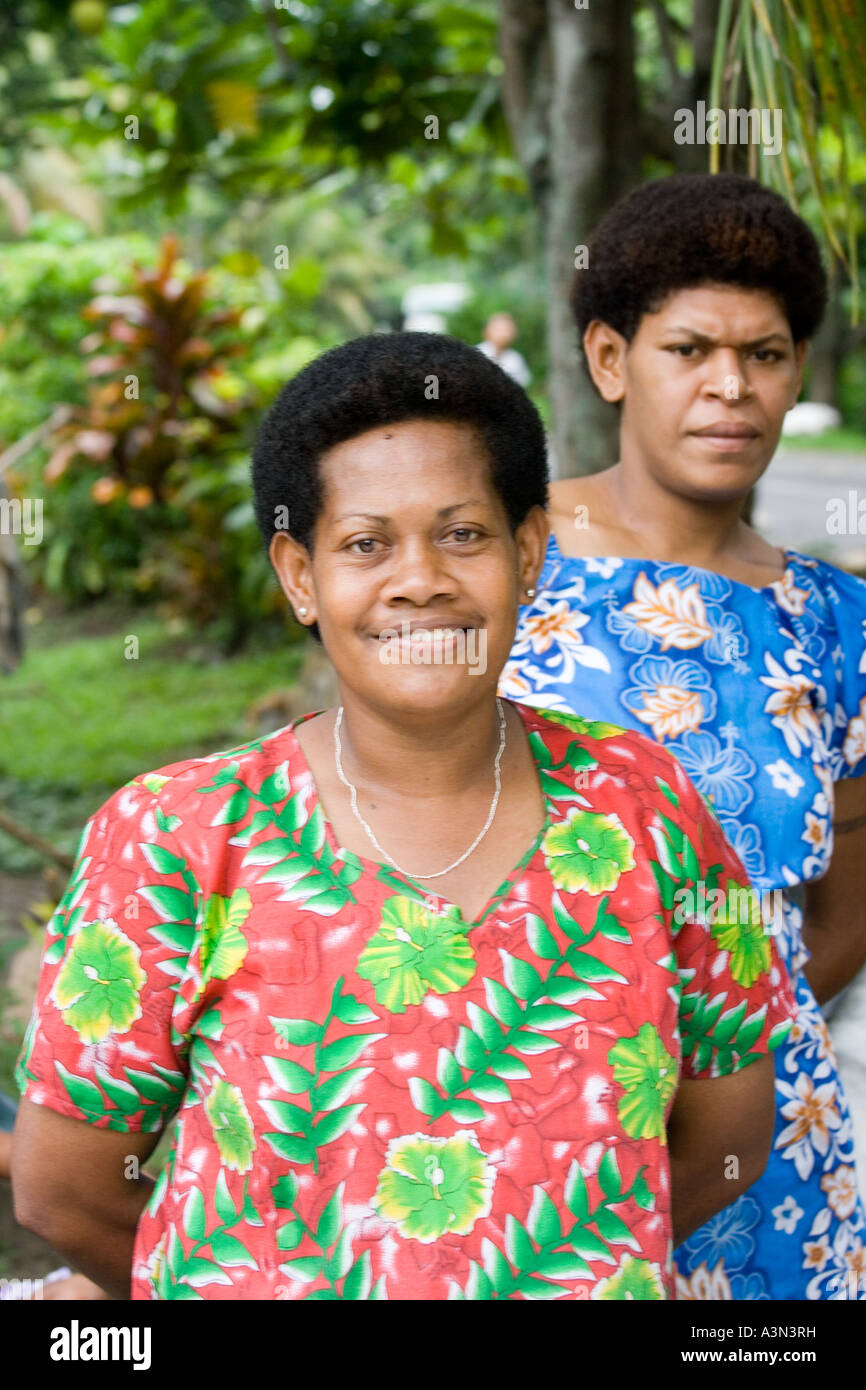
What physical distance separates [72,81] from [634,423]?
14.3 feet

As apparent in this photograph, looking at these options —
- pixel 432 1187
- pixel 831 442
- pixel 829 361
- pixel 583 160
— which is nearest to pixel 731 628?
pixel 432 1187

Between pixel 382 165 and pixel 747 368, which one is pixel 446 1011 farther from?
pixel 382 165

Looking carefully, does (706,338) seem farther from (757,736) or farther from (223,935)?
(223,935)

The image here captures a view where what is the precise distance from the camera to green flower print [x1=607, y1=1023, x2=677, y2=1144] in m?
1.29

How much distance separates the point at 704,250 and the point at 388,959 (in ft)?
3.50

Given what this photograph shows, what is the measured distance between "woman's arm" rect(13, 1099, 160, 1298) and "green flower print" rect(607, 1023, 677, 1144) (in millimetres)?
459

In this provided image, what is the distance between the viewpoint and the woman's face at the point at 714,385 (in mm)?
1824

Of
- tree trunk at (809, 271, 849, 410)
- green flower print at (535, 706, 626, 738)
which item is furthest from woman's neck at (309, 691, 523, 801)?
tree trunk at (809, 271, 849, 410)

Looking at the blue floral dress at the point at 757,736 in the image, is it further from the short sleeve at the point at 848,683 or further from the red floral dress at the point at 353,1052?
the red floral dress at the point at 353,1052

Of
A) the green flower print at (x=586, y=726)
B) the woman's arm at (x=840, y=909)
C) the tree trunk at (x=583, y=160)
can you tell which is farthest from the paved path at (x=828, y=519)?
the green flower print at (x=586, y=726)

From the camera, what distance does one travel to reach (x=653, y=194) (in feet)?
6.31

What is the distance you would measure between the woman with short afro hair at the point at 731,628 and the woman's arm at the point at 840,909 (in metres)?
0.04

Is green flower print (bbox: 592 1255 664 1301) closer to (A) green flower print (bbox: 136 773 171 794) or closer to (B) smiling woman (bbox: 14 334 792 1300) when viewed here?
(B) smiling woman (bbox: 14 334 792 1300)

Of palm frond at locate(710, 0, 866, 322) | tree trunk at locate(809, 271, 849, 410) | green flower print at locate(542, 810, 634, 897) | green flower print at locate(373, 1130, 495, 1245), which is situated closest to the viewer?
green flower print at locate(373, 1130, 495, 1245)
